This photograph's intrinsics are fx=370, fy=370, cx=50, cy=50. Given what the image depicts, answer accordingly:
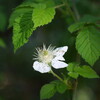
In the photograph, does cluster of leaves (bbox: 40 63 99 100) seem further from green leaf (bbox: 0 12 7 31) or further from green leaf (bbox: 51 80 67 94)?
green leaf (bbox: 0 12 7 31)

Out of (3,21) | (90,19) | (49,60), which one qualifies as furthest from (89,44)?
(3,21)

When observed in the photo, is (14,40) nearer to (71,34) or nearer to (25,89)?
(71,34)

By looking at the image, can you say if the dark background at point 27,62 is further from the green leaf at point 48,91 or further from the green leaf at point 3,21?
the green leaf at point 48,91

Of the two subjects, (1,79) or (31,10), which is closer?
(31,10)

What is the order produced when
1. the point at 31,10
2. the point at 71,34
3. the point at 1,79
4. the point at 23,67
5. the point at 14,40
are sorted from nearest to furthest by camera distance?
the point at 14,40 < the point at 31,10 < the point at 71,34 < the point at 1,79 < the point at 23,67

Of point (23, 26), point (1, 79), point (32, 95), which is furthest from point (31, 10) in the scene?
point (32, 95)

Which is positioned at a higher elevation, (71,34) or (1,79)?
(71,34)

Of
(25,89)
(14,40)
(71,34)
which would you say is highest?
(14,40)
